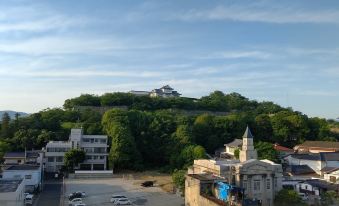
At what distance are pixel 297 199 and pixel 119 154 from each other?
24.0 metres

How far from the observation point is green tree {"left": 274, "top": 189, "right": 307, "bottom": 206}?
90.5 feet

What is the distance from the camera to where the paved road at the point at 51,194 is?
3126cm

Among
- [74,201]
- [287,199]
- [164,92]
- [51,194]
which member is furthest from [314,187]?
[164,92]

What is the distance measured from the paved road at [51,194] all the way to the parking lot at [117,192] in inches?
30.8

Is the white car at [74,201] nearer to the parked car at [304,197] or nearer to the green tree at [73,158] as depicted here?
the green tree at [73,158]

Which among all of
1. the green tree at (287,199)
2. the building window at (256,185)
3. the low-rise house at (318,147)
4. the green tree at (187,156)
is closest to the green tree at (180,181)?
the building window at (256,185)

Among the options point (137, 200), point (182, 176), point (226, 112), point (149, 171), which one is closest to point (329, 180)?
point (182, 176)

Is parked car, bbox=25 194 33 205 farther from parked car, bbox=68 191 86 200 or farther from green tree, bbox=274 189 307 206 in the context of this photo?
green tree, bbox=274 189 307 206

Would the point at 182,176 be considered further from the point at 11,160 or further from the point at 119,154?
the point at 11,160

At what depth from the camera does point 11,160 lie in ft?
142

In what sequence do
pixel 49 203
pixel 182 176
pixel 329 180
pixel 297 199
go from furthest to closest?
pixel 329 180 → pixel 182 176 → pixel 49 203 → pixel 297 199

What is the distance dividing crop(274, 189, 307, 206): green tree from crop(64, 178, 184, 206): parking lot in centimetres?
739

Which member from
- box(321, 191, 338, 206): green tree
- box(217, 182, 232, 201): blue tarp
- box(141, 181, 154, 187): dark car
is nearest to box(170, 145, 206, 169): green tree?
box(141, 181, 154, 187): dark car

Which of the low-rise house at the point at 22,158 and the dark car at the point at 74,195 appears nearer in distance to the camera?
the dark car at the point at 74,195
